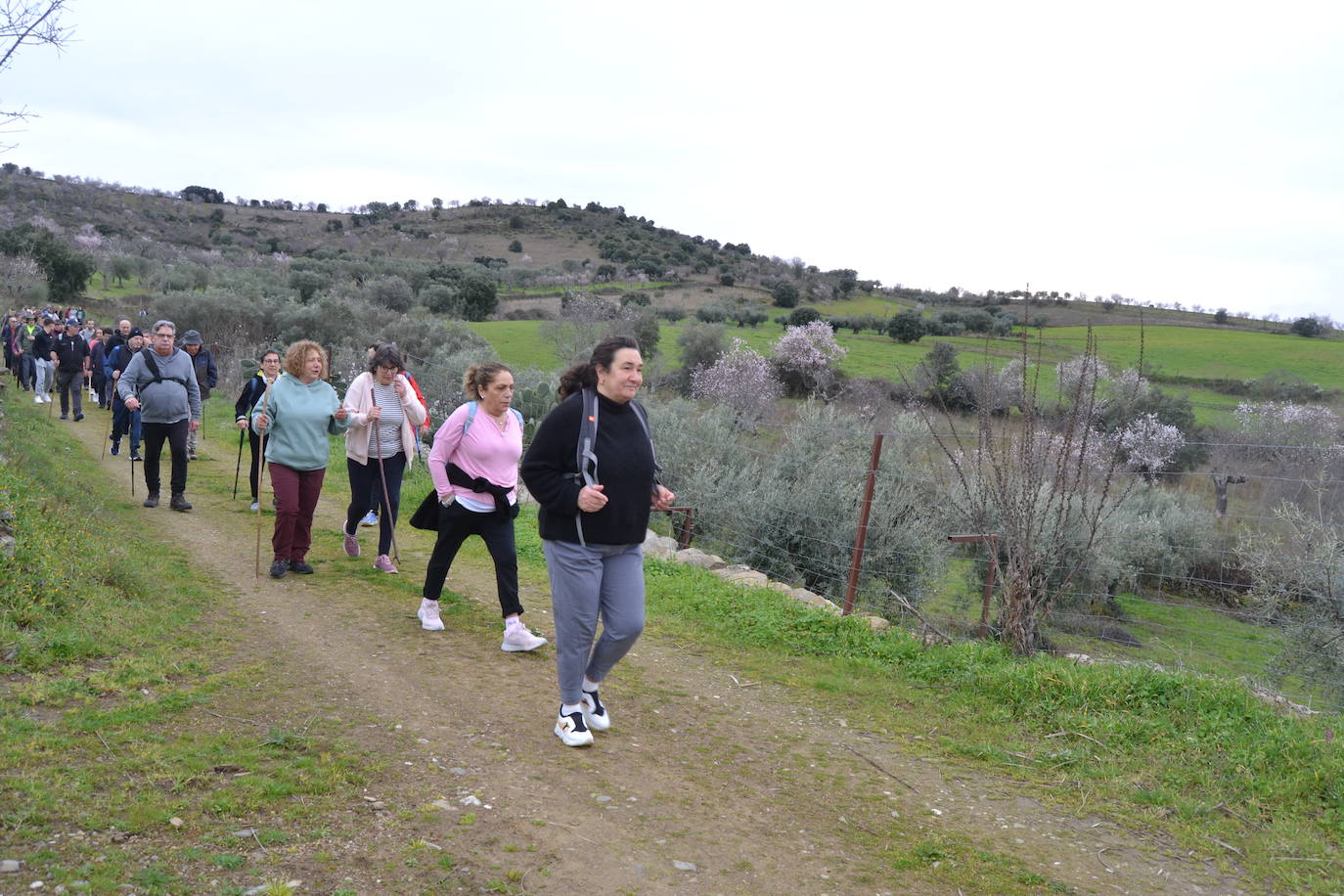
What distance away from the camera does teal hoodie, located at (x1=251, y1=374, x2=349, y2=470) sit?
287 inches

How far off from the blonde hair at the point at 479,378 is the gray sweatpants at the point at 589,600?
173cm

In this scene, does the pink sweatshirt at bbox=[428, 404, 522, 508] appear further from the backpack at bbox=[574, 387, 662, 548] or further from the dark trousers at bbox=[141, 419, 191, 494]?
the dark trousers at bbox=[141, 419, 191, 494]

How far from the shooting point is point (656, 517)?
12719 mm

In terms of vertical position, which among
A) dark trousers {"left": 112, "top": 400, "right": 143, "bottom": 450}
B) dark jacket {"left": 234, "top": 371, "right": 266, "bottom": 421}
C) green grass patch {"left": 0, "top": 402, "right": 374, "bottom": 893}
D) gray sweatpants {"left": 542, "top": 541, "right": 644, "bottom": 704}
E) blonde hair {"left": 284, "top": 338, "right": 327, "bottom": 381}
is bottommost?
green grass patch {"left": 0, "top": 402, "right": 374, "bottom": 893}

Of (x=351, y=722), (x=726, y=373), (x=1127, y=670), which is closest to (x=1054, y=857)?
(x=1127, y=670)

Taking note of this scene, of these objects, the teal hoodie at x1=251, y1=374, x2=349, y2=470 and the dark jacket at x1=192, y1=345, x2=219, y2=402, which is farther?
the dark jacket at x1=192, y1=345, x2=219, y2=402

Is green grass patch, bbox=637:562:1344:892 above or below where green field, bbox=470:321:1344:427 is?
below

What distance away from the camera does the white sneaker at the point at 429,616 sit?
253 inches

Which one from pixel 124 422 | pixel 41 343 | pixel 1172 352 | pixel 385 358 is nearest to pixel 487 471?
pixel 385 358

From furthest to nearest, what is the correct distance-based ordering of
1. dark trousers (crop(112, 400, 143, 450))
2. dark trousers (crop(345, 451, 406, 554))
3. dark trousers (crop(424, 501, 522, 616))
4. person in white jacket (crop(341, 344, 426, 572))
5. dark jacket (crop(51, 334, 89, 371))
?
dark jacket (crop(51, 334, 89, 371))
dark trousers (crop(112, 400, 143, 450))
dark trousers (crop(345, 451, 406, 554))
person in white jacket (crop(341, 344, 426, 572))
dark trousers (crop(424, 501, 522, 616))

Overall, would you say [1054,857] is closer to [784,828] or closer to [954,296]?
[784,828]

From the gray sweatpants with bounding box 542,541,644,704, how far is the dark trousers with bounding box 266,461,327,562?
359cm

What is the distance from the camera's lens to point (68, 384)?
55.4ft

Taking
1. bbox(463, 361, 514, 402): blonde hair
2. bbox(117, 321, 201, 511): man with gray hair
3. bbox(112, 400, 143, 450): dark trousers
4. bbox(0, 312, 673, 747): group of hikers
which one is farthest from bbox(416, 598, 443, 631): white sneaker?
bbox(112, 400, 143, 450): dark trousers
